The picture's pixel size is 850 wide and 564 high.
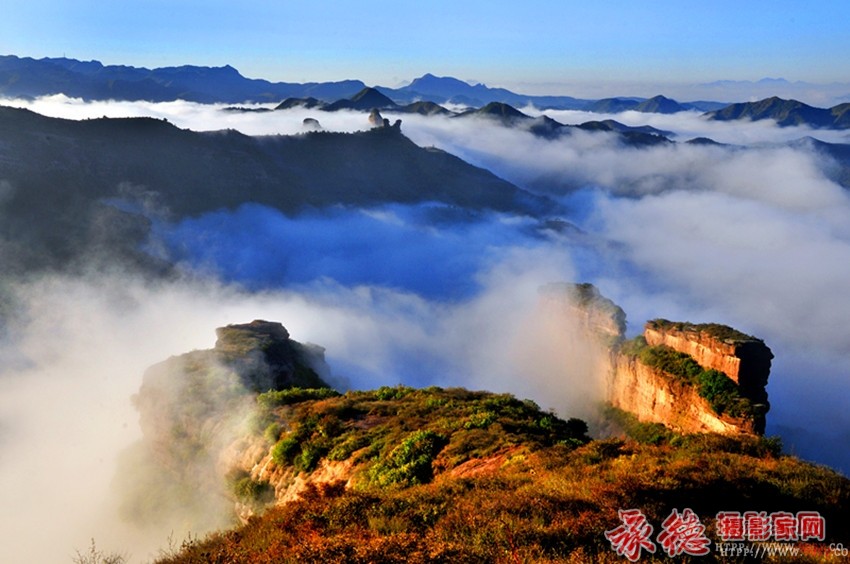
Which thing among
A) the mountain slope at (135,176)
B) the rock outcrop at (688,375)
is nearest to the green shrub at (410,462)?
the rock outcrop at (688,375)

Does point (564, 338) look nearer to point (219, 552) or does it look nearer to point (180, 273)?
point (219, 552)

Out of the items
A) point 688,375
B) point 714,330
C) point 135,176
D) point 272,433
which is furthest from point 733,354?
point 135,176

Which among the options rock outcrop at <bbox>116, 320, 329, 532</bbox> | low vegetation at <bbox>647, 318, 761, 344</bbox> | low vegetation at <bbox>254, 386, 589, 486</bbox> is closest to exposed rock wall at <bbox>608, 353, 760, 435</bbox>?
low vegetation at <bbox>647, 318, 761, 344</bbox>

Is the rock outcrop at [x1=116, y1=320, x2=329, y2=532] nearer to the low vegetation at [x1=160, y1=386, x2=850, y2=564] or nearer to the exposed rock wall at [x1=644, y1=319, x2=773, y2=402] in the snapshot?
the low vegetation at [x1=160, y1=386, x2=850, y2=564]

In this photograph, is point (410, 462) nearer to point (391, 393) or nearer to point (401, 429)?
point (401, 429)

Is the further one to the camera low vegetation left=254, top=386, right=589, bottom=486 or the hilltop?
low vegetation left=254, top=386, right=589, bottom=486

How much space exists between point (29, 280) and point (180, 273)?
30063 mm

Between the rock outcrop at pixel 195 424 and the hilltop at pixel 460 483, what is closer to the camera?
the hilltop at pixel 460 483

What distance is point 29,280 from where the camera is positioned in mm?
90688

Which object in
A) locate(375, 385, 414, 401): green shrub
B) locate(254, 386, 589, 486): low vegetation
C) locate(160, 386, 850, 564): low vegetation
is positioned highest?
locate(160, 386, 850, 564): low vegetation

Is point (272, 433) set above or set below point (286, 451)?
below

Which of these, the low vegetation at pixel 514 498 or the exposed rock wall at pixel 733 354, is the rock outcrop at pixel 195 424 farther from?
the exposed rock wall at pixel 733 354

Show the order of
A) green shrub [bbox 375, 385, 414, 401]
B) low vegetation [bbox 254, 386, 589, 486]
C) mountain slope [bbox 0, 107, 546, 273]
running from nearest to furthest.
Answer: low vegetation [bbox 254, 386, 589, 486] < green shrub [bbox 375, 385, 414, 401] < mountain slope [bbox 0, 107, 546, 273]

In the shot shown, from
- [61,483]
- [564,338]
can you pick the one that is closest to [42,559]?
[61,483]
